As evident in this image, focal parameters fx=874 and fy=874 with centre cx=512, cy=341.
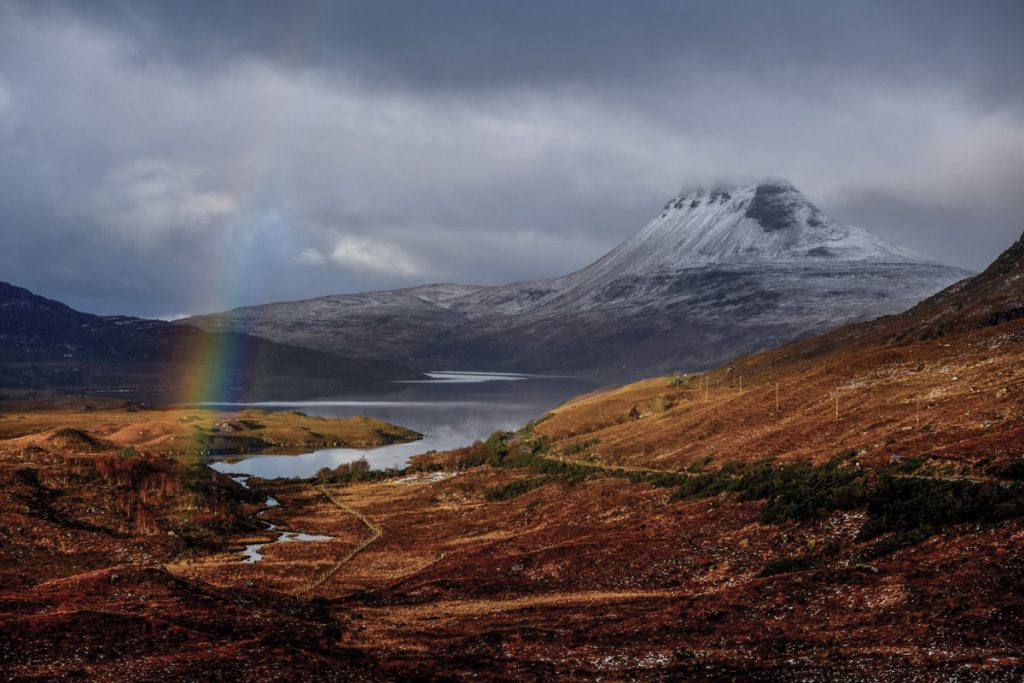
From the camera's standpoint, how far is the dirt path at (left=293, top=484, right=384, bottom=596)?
53150 millimetres

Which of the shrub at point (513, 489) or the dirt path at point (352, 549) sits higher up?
the shrub at point (513, 489)

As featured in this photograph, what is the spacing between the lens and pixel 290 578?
55625mm

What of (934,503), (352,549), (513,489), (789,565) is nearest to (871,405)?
(934,503)

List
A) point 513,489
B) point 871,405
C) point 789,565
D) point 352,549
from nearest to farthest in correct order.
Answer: point 789,565, point 352,549, point 871,405, point 513,489

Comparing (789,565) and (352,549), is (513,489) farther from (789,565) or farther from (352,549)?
(789,565)

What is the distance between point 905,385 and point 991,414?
21721 mm

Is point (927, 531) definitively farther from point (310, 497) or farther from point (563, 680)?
point (310, 497)

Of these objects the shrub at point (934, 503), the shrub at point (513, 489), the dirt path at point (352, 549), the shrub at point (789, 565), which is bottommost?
the dirt path at point (352, 549)

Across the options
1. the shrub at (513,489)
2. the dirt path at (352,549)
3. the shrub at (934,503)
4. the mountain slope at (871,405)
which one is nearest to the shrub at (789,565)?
the shrub at (934,503)

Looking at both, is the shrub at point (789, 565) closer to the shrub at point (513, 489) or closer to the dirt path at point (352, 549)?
the dirt path at point (352, 549)

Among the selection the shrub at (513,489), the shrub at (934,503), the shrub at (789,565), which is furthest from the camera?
the shrub at (513,489)

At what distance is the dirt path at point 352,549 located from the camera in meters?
53.2

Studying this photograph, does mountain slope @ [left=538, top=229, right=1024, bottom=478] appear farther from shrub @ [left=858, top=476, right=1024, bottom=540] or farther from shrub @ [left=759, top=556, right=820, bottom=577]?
shrub @ [left=759, top=556, right=820, bottom=577]

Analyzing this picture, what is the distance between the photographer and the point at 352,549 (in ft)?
217
